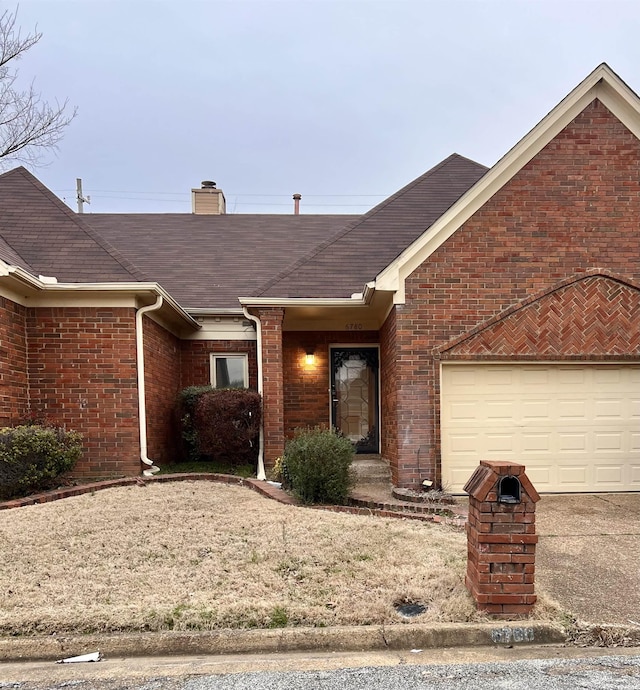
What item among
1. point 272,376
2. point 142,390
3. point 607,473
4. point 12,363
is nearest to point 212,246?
point 272,376

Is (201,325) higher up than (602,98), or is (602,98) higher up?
(602,98)

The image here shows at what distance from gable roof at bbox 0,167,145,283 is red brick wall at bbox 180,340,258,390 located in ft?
8.93

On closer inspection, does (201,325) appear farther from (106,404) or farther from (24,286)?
(24,286)

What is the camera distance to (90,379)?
7.53 meters

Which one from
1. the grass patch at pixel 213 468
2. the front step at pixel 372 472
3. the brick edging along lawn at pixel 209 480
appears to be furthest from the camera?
the grass patch at pixel 213 468

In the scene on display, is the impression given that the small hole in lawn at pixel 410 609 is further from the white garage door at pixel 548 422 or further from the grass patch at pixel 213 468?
the grass patch at pixel 213 468

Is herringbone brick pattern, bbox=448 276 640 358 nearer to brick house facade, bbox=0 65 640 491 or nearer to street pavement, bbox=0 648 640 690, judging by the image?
brick house facade, bbox=0 65 640 491

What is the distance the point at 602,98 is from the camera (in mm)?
7043

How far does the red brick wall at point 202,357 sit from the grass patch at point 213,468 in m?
1.99

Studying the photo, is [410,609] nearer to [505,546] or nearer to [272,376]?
[505,546]

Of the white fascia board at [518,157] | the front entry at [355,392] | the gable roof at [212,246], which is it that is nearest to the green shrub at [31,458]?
the gable roof at [212,246]

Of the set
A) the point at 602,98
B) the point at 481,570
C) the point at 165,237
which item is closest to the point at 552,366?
the point at 602,98

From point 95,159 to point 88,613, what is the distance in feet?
108

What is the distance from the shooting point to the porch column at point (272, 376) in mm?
8117
